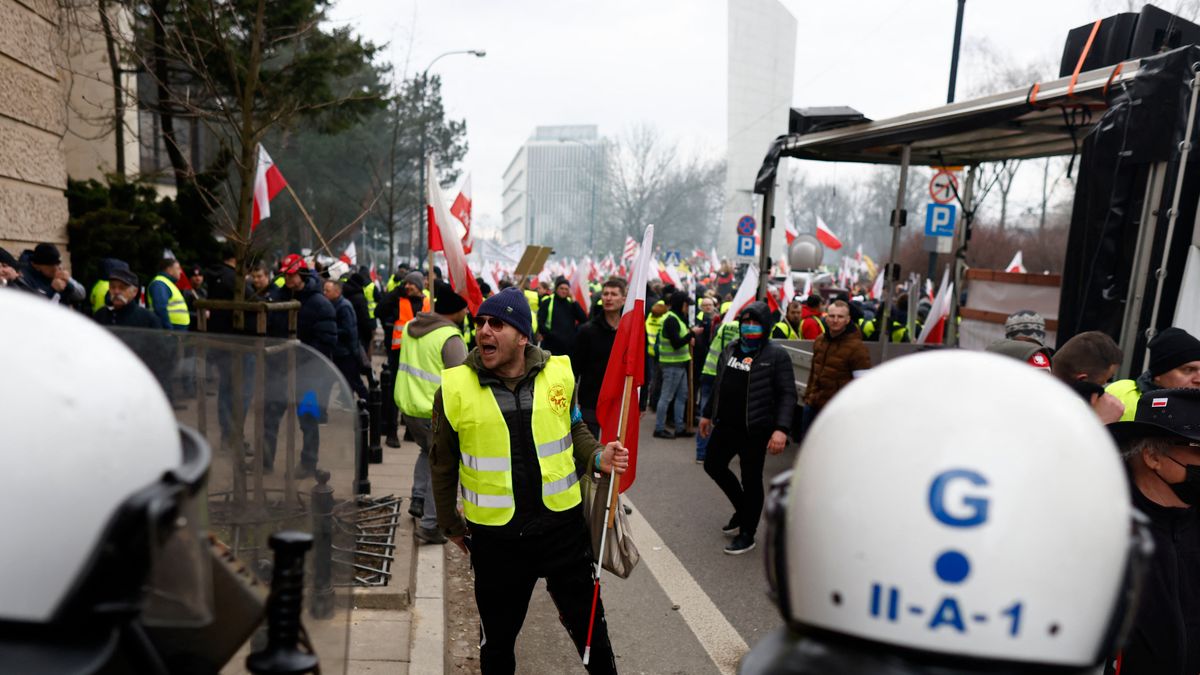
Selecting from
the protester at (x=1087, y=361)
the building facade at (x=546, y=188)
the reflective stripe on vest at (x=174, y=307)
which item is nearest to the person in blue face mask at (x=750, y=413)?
the protester at (x=1087, y=361)

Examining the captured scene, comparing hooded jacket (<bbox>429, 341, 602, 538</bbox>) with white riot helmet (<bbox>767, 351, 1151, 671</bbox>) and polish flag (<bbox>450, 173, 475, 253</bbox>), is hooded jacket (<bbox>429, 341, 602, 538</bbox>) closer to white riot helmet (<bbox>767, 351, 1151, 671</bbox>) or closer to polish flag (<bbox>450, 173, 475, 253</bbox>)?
white riot helmet (<bbox>767, 351, 1151, 671</bbox>)

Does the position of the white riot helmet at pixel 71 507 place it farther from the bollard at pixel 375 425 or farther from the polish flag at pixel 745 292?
the polish flag at pixel 745 292

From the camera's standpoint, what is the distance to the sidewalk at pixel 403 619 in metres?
4.20

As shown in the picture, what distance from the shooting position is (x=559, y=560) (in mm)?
3436

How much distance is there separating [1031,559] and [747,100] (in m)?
49.3

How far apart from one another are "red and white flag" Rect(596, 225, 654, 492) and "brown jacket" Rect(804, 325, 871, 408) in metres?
3.86

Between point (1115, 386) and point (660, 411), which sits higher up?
point (1115, 386)

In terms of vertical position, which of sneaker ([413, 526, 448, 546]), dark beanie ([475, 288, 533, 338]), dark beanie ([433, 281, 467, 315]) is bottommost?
sneaker ([413, 526, 448, 546])

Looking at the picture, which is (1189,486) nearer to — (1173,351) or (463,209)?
(1173,351)

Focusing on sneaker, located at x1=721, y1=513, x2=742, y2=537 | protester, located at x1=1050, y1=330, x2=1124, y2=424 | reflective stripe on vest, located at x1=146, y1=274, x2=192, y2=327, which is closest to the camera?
protester, located at x1=1050, y1=330, x2=1124, y2=424

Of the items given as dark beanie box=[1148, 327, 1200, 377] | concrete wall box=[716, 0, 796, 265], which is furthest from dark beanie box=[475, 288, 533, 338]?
concrete wall box=[716, 0, 796, 265]

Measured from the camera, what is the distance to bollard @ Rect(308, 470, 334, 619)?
2.12 m

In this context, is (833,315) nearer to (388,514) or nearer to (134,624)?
(388,514)

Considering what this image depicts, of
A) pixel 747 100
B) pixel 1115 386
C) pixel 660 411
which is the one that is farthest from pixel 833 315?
pixel 747 100
